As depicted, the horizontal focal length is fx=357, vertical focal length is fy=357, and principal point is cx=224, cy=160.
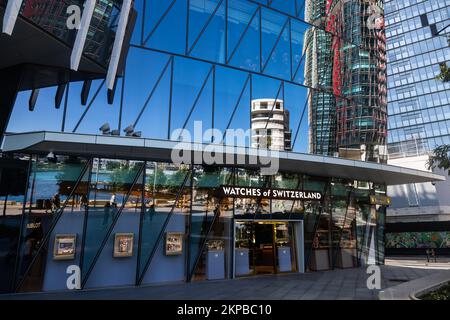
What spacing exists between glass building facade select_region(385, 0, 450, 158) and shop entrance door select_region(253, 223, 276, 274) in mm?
83270

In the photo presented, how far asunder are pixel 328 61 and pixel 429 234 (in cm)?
3246

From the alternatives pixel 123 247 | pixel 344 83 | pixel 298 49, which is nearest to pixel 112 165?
pixel 123 247

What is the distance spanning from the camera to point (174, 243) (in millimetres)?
15266

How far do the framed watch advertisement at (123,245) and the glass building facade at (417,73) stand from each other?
89.6 metres

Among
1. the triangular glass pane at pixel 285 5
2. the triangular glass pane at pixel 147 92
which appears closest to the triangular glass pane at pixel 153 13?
the triangular glass pane at pixel 147 92

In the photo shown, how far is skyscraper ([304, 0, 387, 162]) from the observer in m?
20.2

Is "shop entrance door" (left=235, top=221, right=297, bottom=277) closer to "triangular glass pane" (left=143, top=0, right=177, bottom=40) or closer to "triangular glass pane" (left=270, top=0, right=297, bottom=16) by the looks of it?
"triangular glass pane" (left=143, top=0, right=177, bottom=40)

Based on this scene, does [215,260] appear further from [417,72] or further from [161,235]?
[417,72]

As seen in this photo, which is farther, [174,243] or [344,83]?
[344,83]

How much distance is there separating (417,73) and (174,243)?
3978 inches

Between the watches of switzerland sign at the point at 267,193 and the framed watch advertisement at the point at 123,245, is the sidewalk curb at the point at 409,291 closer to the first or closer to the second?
the watches of switzerland sign at the point at 267,193

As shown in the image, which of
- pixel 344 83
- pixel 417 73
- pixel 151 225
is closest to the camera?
pixel 151 225

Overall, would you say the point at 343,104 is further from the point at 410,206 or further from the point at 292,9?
the point at 410,206
